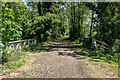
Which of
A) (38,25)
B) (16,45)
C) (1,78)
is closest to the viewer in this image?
(1,78)

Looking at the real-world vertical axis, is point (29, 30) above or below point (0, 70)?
above

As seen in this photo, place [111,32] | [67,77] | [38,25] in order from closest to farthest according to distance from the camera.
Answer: [67,77]
[111,32]
[38,25]

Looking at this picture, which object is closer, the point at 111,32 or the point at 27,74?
the point at 27,74

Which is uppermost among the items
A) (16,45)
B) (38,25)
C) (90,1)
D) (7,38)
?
(90,1)

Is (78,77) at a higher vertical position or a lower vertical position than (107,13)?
lower

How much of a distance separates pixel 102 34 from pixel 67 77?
7954 mm

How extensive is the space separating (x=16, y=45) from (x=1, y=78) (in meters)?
4.18

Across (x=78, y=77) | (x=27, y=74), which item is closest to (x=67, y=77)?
(x=78, y=77)

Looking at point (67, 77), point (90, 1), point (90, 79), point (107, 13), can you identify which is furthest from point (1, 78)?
point (90, 1)

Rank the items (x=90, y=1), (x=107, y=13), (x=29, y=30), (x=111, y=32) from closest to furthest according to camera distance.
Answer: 1. (x=111, y=32)
2. (x=107, y=13)
3. (x=90, y=1)
4. (x=29, y=30)

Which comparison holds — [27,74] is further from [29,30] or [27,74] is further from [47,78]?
[29,30]

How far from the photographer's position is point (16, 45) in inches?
332

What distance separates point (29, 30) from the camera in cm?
1650

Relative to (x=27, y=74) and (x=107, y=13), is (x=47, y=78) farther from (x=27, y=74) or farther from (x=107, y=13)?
(x=107, y=13)
